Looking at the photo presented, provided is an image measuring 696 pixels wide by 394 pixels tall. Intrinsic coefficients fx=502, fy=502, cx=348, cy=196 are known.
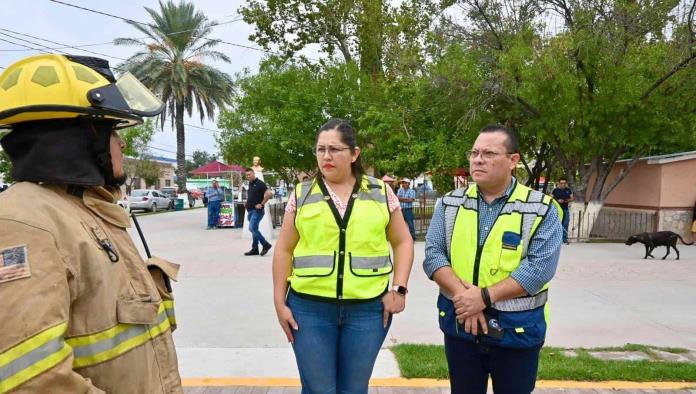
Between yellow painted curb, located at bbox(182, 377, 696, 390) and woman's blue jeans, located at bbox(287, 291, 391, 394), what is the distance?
1.38 m

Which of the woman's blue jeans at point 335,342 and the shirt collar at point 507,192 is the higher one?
the shirt collar at point 507,192

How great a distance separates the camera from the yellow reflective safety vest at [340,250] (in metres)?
2.38

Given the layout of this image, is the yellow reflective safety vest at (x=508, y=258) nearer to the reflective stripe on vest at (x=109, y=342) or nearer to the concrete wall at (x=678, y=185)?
the reflective stripe on vest at (x=109, y=342)

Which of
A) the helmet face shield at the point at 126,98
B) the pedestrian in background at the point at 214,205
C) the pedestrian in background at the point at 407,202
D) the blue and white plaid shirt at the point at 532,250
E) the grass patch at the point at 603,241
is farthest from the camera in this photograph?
the pedestrian in background at the point at 214,205

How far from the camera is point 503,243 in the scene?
91.6 inches

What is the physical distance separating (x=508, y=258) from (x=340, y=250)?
0.78 m


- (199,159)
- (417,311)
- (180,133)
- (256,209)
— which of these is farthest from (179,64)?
(199,159)

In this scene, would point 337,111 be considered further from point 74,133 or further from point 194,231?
point 74,133

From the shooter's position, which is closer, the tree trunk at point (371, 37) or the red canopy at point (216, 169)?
the tree trunk at point (371, 37)

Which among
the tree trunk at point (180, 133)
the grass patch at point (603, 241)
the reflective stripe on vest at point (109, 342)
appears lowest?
the grass patch at point (603, 241)

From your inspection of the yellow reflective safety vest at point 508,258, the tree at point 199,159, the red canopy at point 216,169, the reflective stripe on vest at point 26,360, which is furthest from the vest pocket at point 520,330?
the tree at point 199,159

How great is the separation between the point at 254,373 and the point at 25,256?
10.3 feet

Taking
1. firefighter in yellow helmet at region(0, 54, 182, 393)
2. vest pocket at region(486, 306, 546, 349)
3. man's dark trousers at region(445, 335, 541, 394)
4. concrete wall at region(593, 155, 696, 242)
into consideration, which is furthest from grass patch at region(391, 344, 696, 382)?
concrete wall at region(593, 155, 696, 242)

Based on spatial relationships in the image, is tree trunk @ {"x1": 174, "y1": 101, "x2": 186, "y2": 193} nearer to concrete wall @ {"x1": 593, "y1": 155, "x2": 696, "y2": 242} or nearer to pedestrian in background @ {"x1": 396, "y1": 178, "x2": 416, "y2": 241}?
pedestrian in background @ {"x1": 396, "y1": 178, "x2": 416, "y2": 241}
